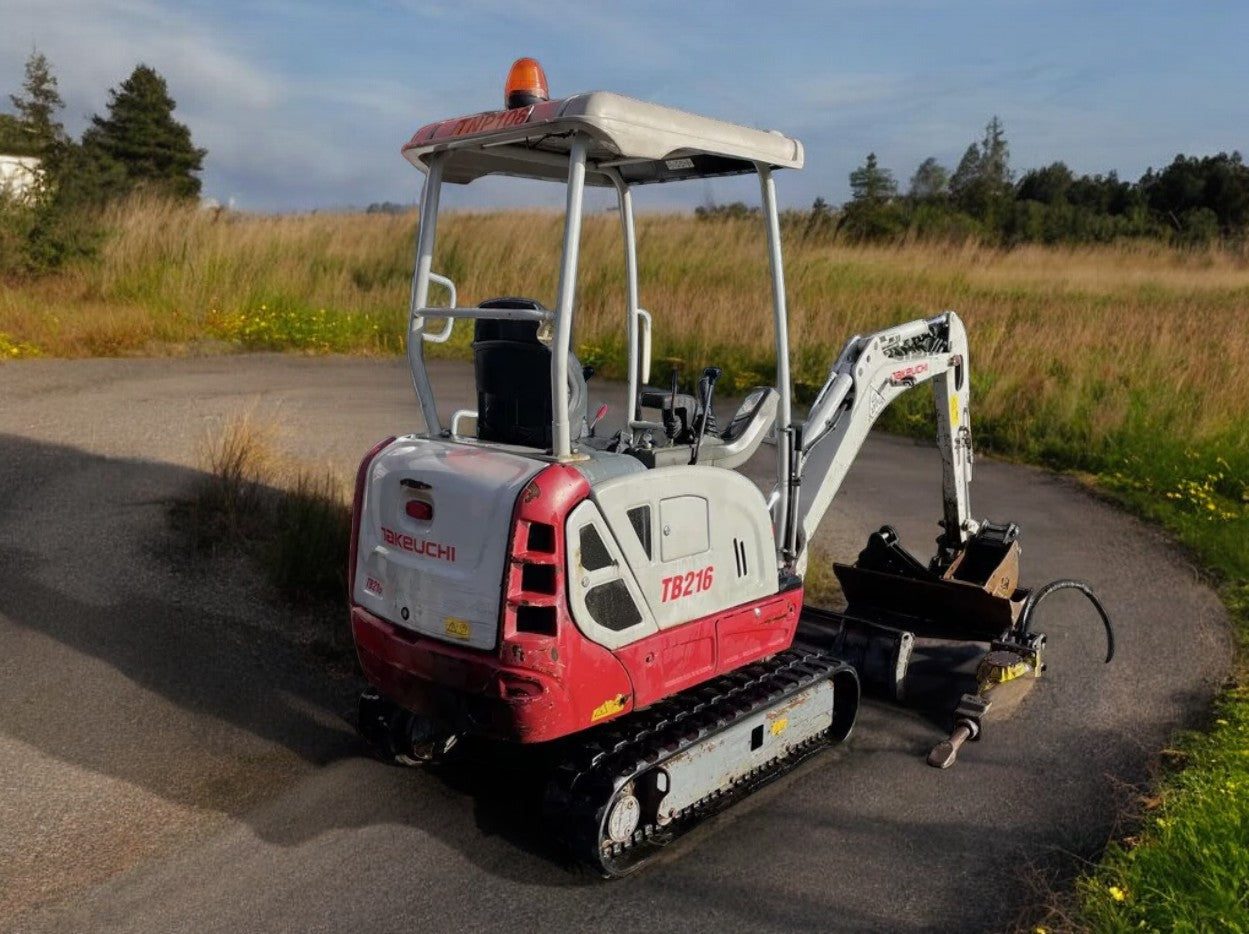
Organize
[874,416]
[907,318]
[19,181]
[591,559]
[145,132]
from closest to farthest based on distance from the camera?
1. [591,559]
2. [874,416]
3. [907,318]
4. [19,181]
5. [145,132]

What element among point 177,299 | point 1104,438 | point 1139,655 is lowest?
point 1139,655

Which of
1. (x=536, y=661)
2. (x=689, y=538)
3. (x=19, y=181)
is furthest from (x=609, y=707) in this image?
(x=19, y=181)

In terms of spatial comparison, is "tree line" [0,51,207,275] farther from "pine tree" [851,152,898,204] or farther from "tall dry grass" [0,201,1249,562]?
"pine tree" [851,152,898,204]

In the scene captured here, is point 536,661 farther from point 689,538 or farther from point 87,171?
point 87,171

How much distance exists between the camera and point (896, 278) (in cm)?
1953

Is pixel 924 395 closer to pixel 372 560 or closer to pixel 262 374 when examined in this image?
pixel 262 374

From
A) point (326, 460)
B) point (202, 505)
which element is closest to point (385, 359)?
point (326, 460)

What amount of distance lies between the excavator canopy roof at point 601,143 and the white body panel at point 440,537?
1.16 metres

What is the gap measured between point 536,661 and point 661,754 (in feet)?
2.16

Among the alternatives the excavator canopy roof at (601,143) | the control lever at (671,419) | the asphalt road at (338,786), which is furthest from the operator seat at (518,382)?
the asphalt road at (338,786)

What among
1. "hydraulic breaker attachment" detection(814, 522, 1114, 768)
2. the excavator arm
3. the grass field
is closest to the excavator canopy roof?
the excavator arm

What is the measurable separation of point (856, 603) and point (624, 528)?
Result: 2.84m

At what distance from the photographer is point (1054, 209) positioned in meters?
31.8

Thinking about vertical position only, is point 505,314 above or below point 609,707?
above
